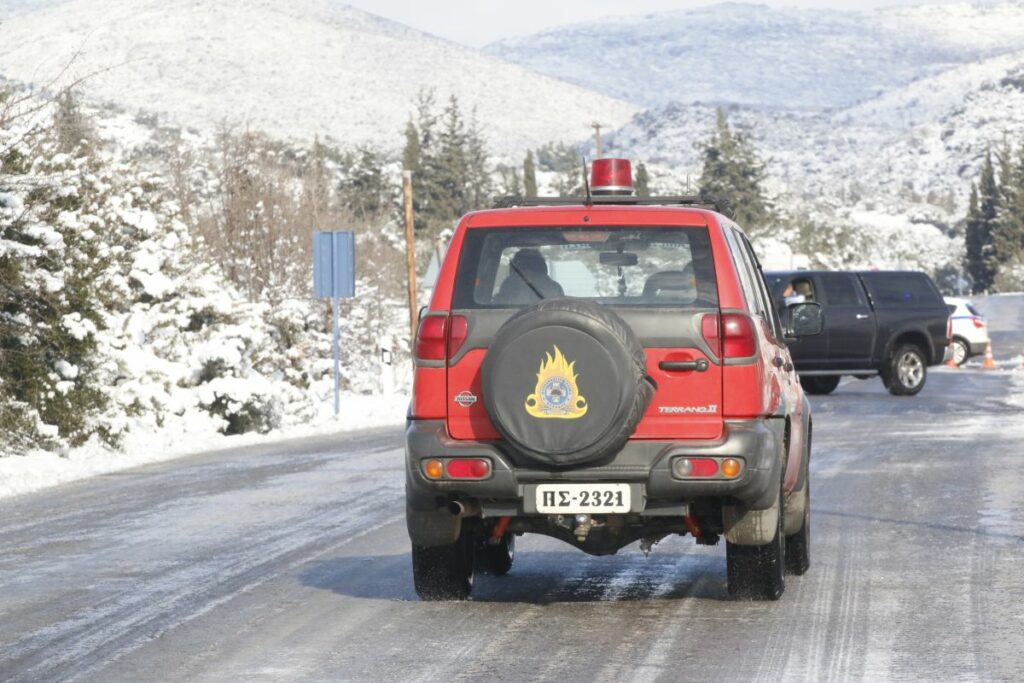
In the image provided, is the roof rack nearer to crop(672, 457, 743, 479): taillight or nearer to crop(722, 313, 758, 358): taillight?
crop(722, 313, 758, 358): taillight

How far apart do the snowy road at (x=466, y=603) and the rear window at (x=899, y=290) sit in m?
14.8

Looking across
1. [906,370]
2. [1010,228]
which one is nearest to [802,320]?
[906,370]

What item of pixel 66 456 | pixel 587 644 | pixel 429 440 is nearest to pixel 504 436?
pixel 429 440

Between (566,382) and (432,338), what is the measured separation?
0.76m

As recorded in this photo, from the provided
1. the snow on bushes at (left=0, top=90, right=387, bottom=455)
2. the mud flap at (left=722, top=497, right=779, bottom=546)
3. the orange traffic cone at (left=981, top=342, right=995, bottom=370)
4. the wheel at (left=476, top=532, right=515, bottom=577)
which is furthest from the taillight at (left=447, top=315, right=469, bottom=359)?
the orange traffic cone at (left=981, top=342, right=995, bottom=370)

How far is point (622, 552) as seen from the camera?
11.0 meters

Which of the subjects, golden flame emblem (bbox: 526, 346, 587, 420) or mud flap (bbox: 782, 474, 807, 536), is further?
mud flap (bbox: 782, 474, 807, 536)

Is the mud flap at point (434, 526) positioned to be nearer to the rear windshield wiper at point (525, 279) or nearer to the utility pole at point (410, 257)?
the rear windshield wiper at point (525, 279)

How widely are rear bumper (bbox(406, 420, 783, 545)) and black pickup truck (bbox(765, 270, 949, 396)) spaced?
21497mm

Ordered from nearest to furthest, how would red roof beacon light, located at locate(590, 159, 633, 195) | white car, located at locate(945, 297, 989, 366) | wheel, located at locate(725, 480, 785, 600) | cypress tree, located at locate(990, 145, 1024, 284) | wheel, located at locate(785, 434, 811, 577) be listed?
wheel, located at locate(725, 480, 785, 600)
wheel, located at locate(785, 434, 811, 577)
red roof beacon light, located at locate(590, 159, 633, 195)
white car, located at locate(945, 297, 989, 366)
cypress tree, located at locate(990, 145, 1024, 284)

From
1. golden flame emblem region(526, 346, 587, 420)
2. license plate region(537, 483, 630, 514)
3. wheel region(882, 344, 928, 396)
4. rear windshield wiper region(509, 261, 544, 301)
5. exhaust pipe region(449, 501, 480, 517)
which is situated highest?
rear windshield wiper region(509, 261, 544, 301)

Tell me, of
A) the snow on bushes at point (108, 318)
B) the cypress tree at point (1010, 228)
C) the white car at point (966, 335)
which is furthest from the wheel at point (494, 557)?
the cypress tree at point (1010, 228)

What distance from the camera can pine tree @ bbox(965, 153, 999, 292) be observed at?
144750mm

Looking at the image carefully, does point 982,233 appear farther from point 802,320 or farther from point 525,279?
point 525,279
